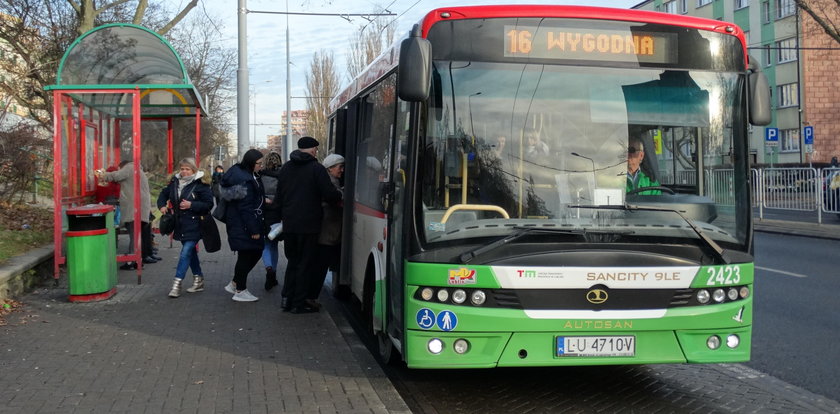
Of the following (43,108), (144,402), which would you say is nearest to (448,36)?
(144,402)

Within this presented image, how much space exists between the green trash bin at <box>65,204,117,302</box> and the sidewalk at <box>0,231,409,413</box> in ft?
0.84

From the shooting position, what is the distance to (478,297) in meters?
4.95

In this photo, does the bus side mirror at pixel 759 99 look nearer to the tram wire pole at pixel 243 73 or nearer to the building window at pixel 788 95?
the tram wire pole at pixel 243 73

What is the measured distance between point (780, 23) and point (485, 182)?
168 feet

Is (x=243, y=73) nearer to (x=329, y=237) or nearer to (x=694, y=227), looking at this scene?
(x=329, y=237)

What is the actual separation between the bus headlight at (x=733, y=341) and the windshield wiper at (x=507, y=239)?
4.05 feet

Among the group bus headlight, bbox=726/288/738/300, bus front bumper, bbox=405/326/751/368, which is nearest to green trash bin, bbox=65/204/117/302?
bus front bumper, bbox=405/326/751/368

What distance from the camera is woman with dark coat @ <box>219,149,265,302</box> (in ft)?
29.6

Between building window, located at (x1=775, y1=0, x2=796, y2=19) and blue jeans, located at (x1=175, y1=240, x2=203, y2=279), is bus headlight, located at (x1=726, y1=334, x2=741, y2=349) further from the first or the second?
building window, located at (x1=775, y1=0, x2=796, y2=19)

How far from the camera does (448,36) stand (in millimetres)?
5125

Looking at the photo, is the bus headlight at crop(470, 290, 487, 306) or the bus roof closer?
the bus headlight at crop(470, 290, 487, 306)

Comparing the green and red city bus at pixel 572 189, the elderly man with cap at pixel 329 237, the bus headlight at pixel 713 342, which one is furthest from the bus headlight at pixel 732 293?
the elderly man with cap at pixel 329 237

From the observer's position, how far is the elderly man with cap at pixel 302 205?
26.9 feet

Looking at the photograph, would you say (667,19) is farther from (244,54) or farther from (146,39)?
(244,54)
